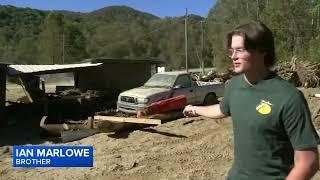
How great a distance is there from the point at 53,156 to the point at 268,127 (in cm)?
887

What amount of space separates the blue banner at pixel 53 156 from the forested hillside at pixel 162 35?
69.7ft

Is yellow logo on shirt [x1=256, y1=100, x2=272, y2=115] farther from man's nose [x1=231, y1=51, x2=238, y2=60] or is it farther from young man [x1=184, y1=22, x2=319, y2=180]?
man's nose [x1=231, y1=51, x2=238, y2=60]

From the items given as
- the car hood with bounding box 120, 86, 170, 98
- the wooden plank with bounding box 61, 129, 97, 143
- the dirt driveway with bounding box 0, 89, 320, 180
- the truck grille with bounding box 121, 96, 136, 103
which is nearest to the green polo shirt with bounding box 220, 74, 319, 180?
the dirt driveway with bounding box 0, 89, 320, 180

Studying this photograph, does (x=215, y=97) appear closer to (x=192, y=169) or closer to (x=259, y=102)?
(x=192, y=169)

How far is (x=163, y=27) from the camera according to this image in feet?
416

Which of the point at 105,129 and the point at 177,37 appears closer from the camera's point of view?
the point at 105,129

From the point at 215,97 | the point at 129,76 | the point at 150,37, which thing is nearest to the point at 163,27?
the point at 150,37

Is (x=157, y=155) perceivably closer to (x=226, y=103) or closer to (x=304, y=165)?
(x=226, y=103)

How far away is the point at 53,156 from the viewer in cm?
1083

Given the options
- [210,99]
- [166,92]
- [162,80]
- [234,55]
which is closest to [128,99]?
[166,92]

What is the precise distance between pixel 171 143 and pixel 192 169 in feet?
8.50

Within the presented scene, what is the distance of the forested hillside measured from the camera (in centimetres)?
4906

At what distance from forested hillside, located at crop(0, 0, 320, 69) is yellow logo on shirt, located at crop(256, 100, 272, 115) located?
28083mm

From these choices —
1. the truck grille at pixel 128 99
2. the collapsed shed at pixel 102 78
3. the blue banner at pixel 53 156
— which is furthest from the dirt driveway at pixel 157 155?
the collapsed shed at pixel 102 78
